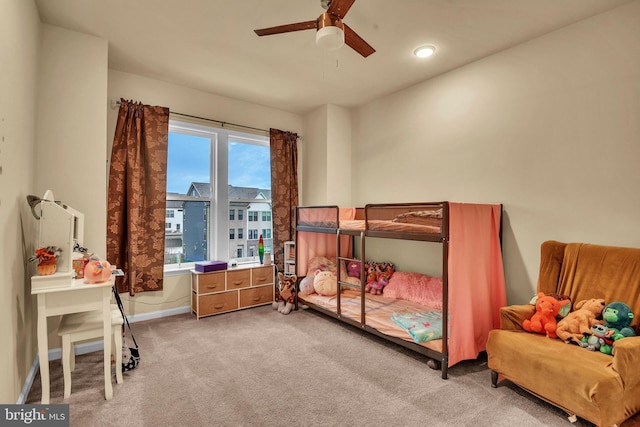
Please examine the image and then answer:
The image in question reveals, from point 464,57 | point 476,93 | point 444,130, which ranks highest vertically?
point 464,57

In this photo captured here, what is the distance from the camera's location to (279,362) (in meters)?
2.60

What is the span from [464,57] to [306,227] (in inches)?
101

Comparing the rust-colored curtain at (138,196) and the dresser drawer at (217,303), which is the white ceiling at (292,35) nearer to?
the rust-colored curtain at (138,196)

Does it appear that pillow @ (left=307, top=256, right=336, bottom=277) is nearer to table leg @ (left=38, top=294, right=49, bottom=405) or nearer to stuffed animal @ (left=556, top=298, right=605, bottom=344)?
stuffed animal @ (left=556, top=298, right=605, bottom=344)

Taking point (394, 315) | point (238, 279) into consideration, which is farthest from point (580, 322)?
point (238, 279)

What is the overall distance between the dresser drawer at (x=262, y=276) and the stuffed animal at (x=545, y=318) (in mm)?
2919

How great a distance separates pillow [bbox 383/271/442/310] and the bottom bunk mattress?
6cm

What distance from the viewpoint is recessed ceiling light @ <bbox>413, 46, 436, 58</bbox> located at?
9.57 feet

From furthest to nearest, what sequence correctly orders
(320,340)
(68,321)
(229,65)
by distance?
(229,65), (320,340), (68,321)

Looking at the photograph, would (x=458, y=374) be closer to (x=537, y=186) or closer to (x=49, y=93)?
(x=537, y=186)

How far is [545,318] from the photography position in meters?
2.23

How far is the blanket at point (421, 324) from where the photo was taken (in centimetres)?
259

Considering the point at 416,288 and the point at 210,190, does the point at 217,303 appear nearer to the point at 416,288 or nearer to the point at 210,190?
the point at 210,190

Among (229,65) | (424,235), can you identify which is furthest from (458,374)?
(229,65)
